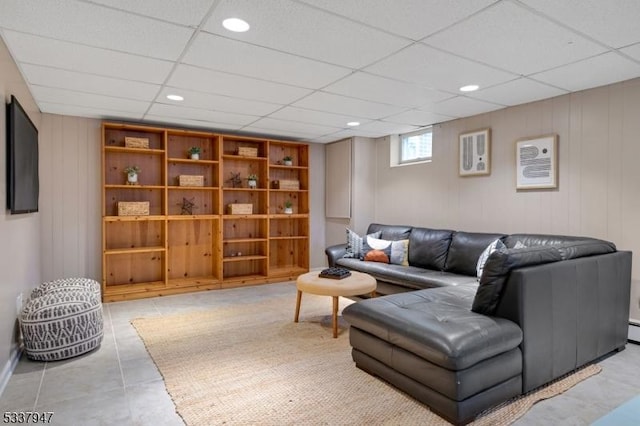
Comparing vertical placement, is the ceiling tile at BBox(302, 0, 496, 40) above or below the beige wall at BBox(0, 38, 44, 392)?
above

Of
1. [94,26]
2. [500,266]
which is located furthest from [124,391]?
[500,266]

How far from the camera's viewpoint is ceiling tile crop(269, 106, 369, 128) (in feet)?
13.9

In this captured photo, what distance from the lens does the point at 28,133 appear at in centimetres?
308

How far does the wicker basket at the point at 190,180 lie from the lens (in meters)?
5.09

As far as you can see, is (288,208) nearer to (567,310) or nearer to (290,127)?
(290,127)

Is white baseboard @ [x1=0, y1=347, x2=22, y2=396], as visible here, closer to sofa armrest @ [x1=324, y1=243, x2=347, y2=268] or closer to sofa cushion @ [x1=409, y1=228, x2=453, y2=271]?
sofa armrest @ [x1=324, y1=243, x2=347, y2=268]

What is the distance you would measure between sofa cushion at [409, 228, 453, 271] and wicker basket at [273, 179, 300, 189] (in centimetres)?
222

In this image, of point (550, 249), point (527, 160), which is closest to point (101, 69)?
point (550, 249)

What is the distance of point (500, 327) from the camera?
2.12 metres

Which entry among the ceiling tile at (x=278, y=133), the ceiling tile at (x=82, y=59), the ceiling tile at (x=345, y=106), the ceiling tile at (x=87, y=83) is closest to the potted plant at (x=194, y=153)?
the ceiling tile at (x=278, y=133)

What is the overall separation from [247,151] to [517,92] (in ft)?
12.1

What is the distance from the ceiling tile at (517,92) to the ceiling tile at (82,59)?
2863 mm

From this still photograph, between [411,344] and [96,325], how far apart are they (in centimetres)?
255

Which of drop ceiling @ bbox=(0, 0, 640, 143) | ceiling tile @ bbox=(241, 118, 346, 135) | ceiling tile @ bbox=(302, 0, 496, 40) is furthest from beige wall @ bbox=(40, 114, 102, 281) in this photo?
ceiling tile @ bbox=(302, 0, 496, 40)
